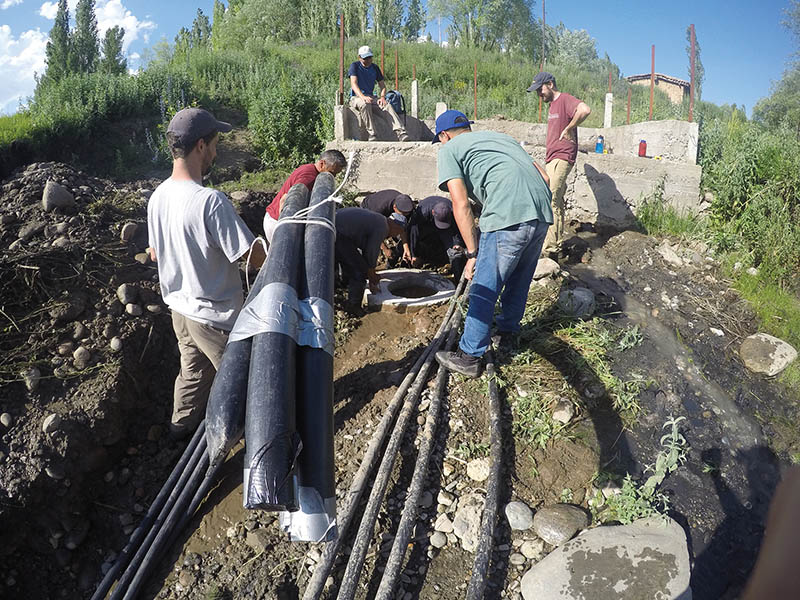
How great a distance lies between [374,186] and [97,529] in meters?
5.23

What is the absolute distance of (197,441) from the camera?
3.54 m

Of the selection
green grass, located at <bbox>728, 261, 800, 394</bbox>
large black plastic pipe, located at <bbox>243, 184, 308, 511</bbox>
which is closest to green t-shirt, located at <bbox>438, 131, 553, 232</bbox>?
large black plastic pipe, located at <bbox>243, 184, 308, 511</bbox>

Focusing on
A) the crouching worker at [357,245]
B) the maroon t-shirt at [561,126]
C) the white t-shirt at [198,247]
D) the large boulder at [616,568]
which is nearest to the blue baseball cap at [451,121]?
the crouching worker at [357,245]

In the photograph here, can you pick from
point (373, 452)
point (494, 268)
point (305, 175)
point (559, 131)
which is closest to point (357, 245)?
point (305, 175)

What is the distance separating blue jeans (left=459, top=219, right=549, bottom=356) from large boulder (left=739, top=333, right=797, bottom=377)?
239cm

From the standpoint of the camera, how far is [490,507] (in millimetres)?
2721

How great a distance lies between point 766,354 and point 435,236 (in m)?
3.53

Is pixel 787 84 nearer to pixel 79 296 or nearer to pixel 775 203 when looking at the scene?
pixel 775 203

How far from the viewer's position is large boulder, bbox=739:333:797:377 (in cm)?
439

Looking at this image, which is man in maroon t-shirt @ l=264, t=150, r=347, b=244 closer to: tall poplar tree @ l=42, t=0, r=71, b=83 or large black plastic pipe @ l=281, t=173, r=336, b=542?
large black plastic pipe @ l=281, t=173, r=336, b=542

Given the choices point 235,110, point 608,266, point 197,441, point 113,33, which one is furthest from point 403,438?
point 113,33

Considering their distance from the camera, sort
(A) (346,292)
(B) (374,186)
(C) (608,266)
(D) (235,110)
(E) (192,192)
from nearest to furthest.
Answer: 1. (E) (192,192)
2. (A) (346,292)
3. (C) (608,266)
4. (B) (374,186)
5. (D) (235,110)

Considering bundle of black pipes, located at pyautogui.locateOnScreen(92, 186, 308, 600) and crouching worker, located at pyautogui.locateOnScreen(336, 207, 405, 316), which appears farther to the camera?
crouching worker, located at pyautogui.locateOnScreen(336, 207, 405, 316)

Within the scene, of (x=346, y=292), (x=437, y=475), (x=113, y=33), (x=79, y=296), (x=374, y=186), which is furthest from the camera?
(x=113, y=33)
